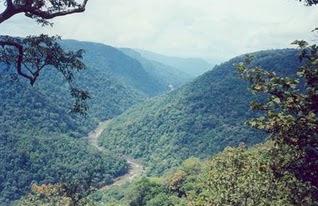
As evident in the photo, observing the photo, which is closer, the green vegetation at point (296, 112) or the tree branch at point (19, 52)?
the tree branch at point (19, 52)

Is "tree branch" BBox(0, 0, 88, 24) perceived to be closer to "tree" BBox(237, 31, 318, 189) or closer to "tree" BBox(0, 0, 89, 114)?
"tree" BBox(0, 0, 89, 114)

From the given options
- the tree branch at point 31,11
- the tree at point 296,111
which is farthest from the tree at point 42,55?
the tree at point 296,111

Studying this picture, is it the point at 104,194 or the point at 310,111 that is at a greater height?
the point at 310,111

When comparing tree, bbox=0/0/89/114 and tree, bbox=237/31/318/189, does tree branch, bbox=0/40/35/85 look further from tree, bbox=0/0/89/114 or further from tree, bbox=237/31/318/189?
tree, bbox=237/31/318/189

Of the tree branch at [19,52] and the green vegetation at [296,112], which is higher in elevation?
the tree branch at [19,52]

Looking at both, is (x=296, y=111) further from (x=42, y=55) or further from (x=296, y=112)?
(x=42, y=55)

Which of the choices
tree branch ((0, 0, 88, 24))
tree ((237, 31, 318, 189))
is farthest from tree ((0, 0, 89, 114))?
tree ((237, 31, 318, 189))

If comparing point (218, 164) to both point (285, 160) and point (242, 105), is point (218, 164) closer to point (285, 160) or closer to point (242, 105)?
point (285, 160)

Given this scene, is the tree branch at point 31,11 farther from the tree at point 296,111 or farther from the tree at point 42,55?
the tree at point 296,111

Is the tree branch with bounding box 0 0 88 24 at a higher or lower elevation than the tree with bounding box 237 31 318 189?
higher

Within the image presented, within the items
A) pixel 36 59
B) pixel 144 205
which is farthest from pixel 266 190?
pixel 144 205

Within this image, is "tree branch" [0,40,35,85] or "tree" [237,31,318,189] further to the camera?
"tree" [237,31,318,189]
